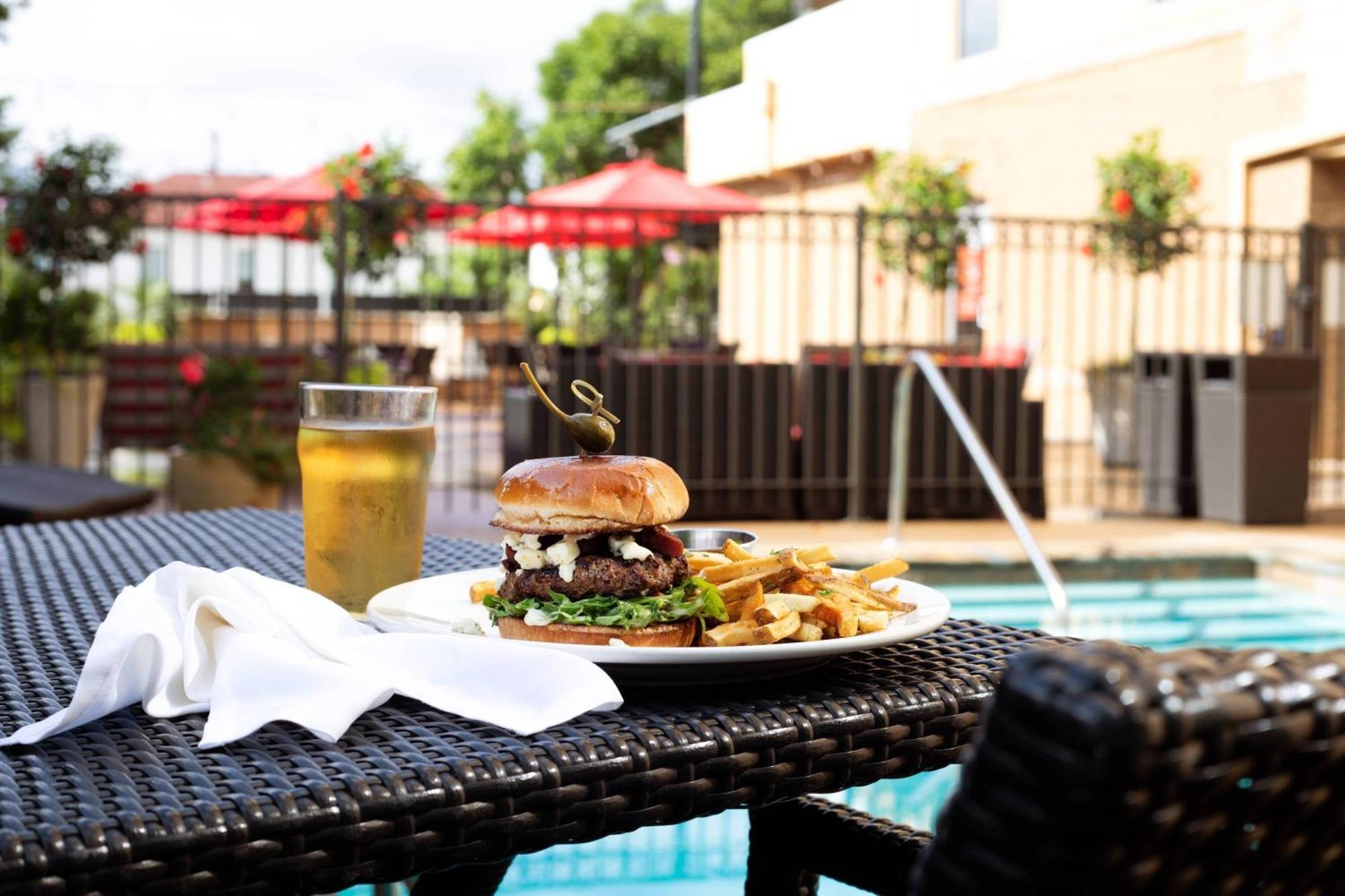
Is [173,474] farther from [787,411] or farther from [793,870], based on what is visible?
[793,870]

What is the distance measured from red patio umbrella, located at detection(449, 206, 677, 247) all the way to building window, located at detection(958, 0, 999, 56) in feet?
15.0

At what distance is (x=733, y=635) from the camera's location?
101 centimetres

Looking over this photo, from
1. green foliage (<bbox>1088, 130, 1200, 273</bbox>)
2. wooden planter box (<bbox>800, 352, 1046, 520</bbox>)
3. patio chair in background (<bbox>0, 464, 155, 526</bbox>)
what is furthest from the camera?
green foliage (<bbox>1088, 130, 1200, 273</bbox>)

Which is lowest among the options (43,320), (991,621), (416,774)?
(991,621)

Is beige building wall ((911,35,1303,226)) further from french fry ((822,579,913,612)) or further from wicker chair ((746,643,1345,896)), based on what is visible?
wicker chair ((746,643,1345,896))

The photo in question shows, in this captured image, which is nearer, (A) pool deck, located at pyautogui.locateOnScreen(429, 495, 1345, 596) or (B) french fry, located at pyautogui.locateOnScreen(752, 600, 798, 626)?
(B) french fry, located at pyautogui.locateOnScreen(752, 600, 798, 626)

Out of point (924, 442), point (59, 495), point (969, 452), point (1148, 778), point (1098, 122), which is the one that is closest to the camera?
point (1148, 778)

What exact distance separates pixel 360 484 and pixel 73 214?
7591mm

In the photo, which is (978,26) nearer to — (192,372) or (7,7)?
(192,372)

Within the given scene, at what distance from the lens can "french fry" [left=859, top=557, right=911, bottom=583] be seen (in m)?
1.20

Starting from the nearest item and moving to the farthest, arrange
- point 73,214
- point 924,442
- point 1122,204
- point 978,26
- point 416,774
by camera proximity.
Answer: point 416,774, point 924,442, point 73,214, point 1122,204, point 978,26

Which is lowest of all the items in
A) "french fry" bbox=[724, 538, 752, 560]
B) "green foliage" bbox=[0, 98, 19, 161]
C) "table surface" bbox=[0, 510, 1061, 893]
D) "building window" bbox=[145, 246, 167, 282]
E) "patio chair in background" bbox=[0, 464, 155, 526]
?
"patio chair in background" bbox=[0, 464, 155, 526]

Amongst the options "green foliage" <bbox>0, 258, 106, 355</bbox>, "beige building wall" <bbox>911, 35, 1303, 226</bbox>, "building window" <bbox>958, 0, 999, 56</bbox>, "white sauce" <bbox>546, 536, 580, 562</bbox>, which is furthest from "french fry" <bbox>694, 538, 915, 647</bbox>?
"building window" <bbox>958, 0, 999, 56</bbox>

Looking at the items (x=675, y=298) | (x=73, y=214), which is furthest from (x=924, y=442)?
(x=675, y=298)
